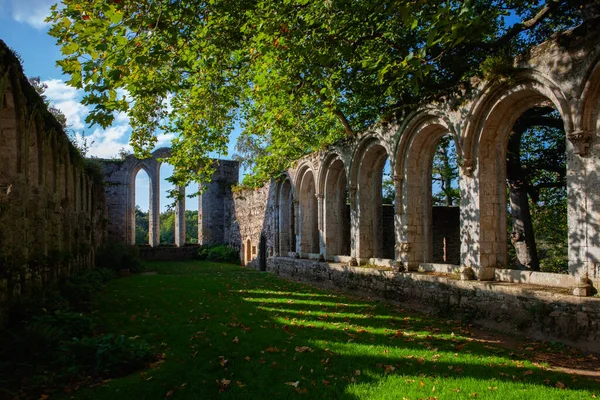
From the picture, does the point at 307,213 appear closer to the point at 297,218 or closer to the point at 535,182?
the point at 297,218

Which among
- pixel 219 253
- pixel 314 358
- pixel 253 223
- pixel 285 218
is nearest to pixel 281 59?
pixel 314 358

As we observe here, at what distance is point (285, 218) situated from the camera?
1945 centimetres

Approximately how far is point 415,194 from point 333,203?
15.7 feet

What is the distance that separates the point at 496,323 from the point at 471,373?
9.26 ft

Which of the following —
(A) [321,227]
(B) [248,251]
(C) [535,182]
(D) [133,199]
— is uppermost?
(D) [133,199]

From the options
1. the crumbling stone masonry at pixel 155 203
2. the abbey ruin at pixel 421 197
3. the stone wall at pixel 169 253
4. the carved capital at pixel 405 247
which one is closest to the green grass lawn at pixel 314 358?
the abbey ruin at pixel 421 197

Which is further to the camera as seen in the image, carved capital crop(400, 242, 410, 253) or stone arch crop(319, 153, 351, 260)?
stone arch crop(319, 153, 351, 260)

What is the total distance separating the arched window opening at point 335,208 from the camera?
14721mm

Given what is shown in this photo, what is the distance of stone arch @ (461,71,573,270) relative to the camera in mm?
8023

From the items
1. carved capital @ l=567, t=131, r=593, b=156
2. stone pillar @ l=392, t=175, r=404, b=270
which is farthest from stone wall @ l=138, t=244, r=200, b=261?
carved capital @ l=567, t=131, r=593, b=156

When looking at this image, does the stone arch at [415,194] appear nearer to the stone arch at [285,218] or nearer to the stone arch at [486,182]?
the stone arch at [486,182]

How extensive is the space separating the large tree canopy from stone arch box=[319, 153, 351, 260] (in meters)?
1.43

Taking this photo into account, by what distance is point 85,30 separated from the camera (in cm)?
498

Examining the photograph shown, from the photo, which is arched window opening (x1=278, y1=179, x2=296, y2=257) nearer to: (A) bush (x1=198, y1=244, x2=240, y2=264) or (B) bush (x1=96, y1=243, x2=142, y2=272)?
(B) bush (x1=96, y1=243, x2=142, y2=272)
